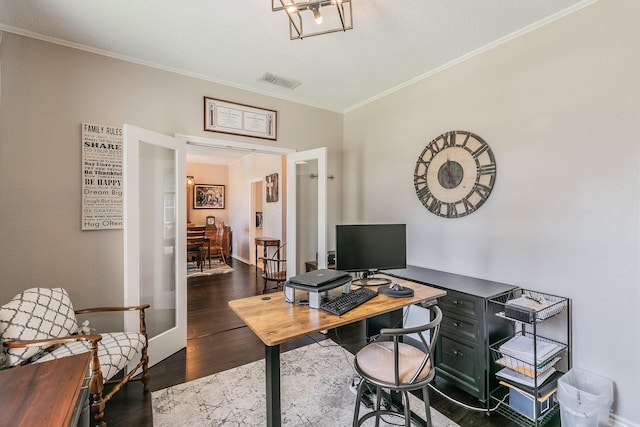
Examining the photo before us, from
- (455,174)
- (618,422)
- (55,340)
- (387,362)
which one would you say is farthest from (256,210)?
(618,422)

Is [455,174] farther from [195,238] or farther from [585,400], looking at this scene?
[195,238]

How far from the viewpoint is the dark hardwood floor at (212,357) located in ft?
6.28

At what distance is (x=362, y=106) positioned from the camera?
150 inches

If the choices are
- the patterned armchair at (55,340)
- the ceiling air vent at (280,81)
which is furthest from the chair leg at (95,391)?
the ceiling air vent at (280,81)

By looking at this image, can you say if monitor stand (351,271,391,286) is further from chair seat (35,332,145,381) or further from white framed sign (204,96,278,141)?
white framed sign (204,96,278,141)

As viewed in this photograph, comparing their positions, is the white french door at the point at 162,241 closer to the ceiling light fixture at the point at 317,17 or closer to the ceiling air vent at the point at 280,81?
the ceiling air vent at the point at 280,81

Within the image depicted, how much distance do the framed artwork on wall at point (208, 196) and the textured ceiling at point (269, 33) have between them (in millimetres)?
5772

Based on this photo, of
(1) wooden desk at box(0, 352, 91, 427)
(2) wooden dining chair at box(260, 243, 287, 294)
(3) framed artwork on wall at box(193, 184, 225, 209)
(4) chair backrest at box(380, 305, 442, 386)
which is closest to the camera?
(1) wooden desk at box(0, 352, 91, 427)

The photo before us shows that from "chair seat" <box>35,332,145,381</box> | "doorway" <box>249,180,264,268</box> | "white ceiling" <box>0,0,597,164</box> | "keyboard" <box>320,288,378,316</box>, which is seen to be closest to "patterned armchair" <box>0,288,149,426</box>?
"chair seat" <box>35,332,145,381</box>

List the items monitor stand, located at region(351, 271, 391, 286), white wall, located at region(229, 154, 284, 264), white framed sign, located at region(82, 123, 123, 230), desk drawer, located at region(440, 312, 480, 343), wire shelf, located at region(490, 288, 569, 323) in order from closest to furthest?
1. wire shelf, located at region(490, 288, 569, 323)
2. desk drawer, located at region(440, 312, 480, 343)
3. monitor stand, located at region(351, 271, 391, 286)
4. white framed sign, located at region(82, 123, 123, 230)
5. white wall, located at region(229, 154, 284, 264)

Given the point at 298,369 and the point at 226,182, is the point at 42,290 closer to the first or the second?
the point at 298,369

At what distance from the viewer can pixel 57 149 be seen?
2357 mm

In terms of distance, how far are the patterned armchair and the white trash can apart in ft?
9.23

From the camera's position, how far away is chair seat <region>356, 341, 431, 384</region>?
143 centimetres
